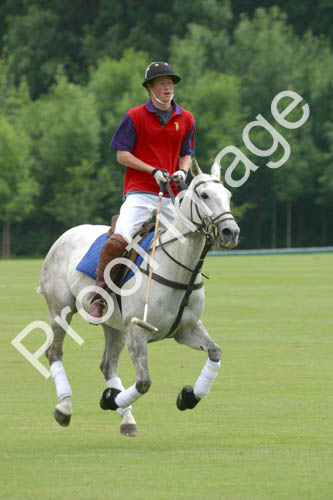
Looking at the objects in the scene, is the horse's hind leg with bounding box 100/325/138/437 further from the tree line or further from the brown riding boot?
the tree line

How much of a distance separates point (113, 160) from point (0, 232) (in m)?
8.11

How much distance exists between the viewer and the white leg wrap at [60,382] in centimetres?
999

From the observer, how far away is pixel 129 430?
9.55 meters

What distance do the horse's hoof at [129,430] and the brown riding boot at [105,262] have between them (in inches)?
41.8

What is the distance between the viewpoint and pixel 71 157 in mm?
63344

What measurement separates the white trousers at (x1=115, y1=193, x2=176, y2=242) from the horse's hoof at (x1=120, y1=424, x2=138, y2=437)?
5.64 feet

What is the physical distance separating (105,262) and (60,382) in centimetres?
126

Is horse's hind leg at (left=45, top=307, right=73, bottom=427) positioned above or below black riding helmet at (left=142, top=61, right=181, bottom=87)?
below

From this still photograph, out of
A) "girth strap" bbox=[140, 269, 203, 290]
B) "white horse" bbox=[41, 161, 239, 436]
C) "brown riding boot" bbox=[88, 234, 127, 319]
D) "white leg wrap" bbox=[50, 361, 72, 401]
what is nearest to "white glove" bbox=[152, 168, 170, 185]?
"white horse" bbox=[41, 161, 239, 436]

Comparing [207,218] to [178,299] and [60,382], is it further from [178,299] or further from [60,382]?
[60,382]

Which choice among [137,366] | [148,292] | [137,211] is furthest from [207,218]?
[137,366]

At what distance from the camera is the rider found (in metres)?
9.84

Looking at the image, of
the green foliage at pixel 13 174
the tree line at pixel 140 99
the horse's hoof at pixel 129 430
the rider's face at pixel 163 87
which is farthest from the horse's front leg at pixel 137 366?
the green foliage at pixel 13 174

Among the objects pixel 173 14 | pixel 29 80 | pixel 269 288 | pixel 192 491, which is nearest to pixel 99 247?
pixel 192 491
